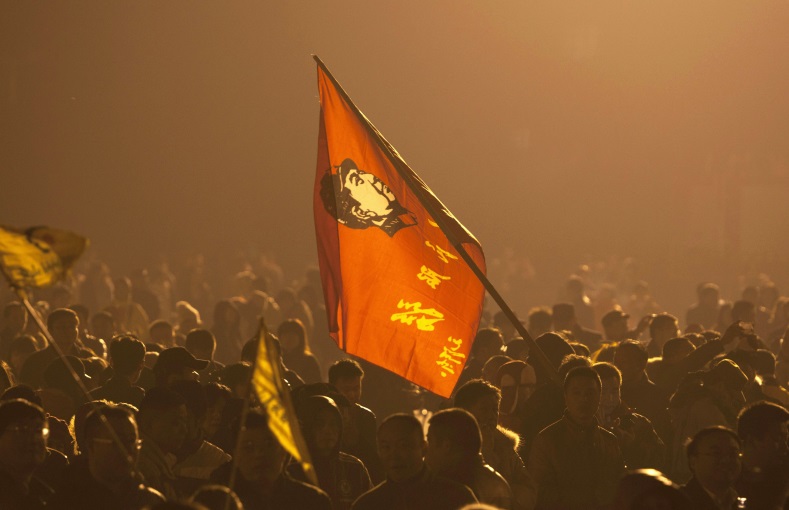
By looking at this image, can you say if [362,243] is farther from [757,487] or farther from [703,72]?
[703,72]

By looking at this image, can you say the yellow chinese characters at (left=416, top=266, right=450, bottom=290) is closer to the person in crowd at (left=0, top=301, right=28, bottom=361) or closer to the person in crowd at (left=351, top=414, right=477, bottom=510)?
the person in crowd at (left=351, top=414, right=477, bottom=510)

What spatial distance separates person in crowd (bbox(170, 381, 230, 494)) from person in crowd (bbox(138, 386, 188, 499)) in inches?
1.6

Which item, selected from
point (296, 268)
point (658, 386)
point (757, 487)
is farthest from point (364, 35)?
point (757, 487)

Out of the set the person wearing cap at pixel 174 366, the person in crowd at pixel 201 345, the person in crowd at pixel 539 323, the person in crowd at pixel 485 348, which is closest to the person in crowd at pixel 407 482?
the person wearing cap at pixel 174 366

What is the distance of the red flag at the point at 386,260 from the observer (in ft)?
25.1

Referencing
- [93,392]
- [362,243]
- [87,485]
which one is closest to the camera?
[87,485]

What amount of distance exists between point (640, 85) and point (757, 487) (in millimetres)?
41237

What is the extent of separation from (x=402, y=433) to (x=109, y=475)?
1.35m

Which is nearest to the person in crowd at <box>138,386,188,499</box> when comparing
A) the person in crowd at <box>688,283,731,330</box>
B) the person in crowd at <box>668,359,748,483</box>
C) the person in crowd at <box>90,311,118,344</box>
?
the person in crowd at <box>668,359,748,483</box>

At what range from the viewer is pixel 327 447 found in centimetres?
660

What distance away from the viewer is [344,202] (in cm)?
781

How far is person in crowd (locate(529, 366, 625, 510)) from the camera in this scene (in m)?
6.76

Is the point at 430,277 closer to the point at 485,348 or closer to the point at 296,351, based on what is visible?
the point at 485,348

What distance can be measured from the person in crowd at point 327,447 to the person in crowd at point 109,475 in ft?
3.59
